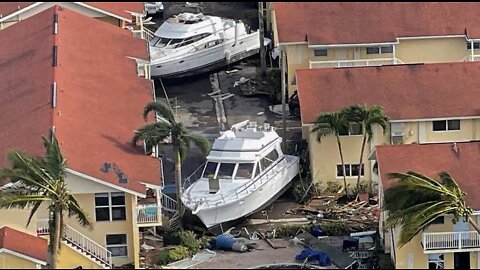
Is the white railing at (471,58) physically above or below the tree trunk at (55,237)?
above

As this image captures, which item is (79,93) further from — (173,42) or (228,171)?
(173,42)

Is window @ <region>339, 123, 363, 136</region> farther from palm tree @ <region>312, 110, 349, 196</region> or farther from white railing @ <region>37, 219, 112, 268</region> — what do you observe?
white railing @ <region>37, 219, 112, 268</region>

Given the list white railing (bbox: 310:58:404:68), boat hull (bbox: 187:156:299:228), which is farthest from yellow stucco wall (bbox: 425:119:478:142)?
white railing (bbox: 310:58:404:68)

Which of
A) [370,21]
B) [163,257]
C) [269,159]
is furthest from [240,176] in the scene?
[370,21]

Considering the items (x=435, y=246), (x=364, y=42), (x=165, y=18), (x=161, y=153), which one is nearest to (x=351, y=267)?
(x=435, y=246)

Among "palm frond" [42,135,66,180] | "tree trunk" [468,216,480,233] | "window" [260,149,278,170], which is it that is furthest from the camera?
"window" [260,149,278,170]

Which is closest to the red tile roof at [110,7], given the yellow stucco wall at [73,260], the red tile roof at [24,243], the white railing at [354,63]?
the white railing at [354,63]

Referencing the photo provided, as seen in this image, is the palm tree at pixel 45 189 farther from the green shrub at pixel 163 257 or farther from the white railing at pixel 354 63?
the white railing at pixel 354 63
